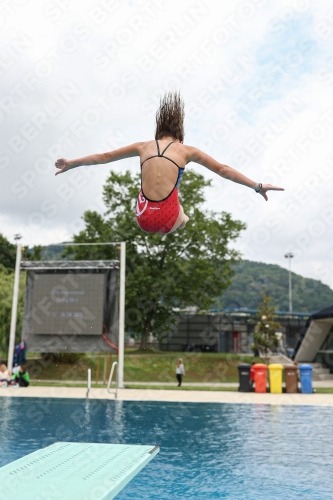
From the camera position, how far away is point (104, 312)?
61.7 ft

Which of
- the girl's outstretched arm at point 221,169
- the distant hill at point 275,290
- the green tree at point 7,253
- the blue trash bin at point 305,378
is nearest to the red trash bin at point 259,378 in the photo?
the blue trash bin at point 305,378

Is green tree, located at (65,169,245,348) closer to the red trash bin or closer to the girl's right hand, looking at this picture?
the red trash bin


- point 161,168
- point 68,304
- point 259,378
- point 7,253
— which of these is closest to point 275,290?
point 7,253

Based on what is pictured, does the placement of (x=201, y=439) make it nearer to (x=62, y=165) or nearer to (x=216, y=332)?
(x=62, y=165)

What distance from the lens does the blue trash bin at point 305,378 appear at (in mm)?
19406

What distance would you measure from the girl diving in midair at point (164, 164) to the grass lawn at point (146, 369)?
2105cm

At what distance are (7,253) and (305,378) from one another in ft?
124

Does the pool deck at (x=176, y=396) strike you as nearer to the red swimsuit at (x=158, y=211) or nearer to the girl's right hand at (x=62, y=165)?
the red swimsuit at (x=158, y=211)

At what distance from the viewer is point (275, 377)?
19.7 metres

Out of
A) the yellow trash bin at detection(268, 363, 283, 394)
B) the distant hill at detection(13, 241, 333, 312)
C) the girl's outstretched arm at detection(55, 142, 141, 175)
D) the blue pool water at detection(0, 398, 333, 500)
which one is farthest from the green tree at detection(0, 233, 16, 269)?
the distant hill at detection(13, 241, 333, 312)

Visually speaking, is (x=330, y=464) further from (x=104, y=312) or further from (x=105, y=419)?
(x=104, y=312)

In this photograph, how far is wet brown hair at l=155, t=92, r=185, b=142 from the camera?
3783mm

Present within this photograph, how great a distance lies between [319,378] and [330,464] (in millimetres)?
21564

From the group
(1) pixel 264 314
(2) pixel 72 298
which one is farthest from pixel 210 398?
(1) pixel 264 314
